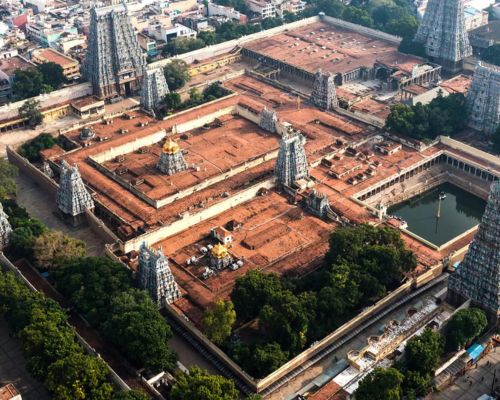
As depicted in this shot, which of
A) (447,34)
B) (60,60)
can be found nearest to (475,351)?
(447,34)

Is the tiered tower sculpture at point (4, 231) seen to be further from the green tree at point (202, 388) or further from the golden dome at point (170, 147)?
the green tree at point (202, 388)

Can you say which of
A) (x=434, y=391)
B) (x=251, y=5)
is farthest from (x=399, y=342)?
(x=251, y=5)

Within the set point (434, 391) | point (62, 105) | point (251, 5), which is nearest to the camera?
point (434, 391)


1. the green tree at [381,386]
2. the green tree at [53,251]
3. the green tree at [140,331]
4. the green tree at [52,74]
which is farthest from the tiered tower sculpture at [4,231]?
the green tree at [52,74]

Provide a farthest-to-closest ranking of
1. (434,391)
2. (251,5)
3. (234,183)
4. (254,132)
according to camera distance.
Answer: (251,5)
(254,132)
(234,183)
(434,391)

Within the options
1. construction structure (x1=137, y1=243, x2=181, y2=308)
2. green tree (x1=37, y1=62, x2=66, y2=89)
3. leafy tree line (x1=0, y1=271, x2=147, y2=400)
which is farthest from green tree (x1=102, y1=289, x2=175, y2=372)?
green tree (x1=37, y1=62, x2=66, y2=89)

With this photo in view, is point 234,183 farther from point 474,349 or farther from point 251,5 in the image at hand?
point 251,5
